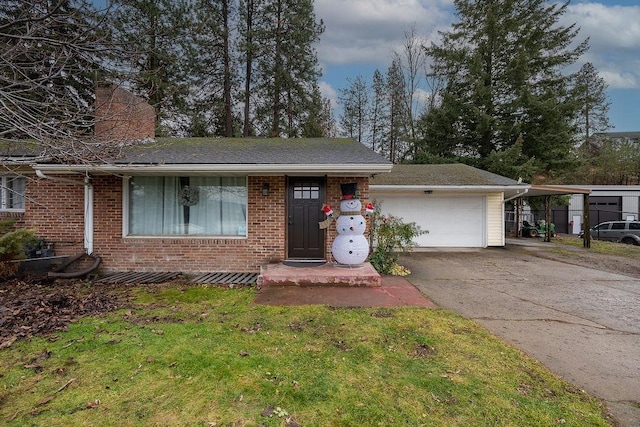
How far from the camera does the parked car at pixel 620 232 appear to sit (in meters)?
14.4

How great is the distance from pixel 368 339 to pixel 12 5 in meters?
6.40

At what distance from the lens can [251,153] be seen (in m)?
7.52

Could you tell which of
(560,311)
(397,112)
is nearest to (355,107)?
(397,112)

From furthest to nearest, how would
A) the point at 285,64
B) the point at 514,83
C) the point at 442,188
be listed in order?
1. the point at 514,83
2. the point at 285,64
3. the point at 442,188

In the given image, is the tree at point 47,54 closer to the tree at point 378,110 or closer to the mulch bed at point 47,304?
the mulch bed at point 47,304

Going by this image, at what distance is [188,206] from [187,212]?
0.46 feet

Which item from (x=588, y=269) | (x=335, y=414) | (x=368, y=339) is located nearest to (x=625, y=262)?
(x=588, y=269)

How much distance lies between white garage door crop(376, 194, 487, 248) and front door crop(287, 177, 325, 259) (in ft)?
15.8

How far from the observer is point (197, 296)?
212 inches

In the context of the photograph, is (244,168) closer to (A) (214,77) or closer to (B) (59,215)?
(B) (59,215)

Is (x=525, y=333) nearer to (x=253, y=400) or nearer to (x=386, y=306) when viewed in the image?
(x=386, y=306)

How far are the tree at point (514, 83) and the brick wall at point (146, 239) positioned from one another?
16.5 m

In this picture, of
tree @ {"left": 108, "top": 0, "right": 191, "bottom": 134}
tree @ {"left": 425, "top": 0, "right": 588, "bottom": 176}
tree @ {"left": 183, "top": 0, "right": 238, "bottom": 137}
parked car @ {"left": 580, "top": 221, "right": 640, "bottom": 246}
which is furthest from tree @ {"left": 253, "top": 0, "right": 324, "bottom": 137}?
parked car @ {"left": 580, "top": 221, "right": 640, "bottom": 246}

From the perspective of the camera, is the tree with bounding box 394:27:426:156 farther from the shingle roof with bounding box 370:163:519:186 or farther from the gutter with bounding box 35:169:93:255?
the gutter with bounding box 35:169:93:255
